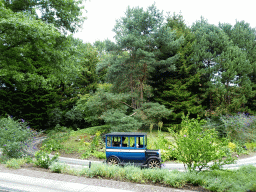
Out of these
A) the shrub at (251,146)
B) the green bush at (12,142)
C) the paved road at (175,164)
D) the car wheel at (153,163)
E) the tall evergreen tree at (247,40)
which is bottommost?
the paved road at (175,164)

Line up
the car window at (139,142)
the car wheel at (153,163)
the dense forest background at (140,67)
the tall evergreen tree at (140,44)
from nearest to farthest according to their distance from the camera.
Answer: the car wheel at (153,163)
the car window at (139,142)
the dense forest background at (140,67)
the tall evergreen tree at (140,44)

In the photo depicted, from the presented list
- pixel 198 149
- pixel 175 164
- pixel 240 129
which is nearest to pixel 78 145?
pixel 175 164

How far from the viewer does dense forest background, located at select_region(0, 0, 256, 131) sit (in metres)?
12.4

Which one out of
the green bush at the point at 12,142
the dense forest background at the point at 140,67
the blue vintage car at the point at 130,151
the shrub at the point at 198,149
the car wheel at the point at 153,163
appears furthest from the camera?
the dense forest background at the point at 140,67

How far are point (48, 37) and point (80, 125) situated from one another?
16126 millimetres

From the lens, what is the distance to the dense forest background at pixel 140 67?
488 inches

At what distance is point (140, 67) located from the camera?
1706cm

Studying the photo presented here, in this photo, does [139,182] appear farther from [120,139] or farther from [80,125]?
[80,125]

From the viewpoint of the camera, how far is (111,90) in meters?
18.0

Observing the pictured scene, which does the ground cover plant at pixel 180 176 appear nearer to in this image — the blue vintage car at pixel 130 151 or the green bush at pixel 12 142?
the green bush at pixel 12 142

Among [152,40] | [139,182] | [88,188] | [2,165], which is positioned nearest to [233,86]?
[152,40]

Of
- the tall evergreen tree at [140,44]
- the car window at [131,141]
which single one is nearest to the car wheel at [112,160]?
the car window at [131,141]

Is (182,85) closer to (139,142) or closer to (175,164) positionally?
(175,164)

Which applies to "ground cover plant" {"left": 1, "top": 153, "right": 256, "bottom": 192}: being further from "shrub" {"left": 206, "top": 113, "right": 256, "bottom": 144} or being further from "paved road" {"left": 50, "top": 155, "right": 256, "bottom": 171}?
"shrub" {"left": 206, "top": 113, "right": 256, "bottom": 144}
